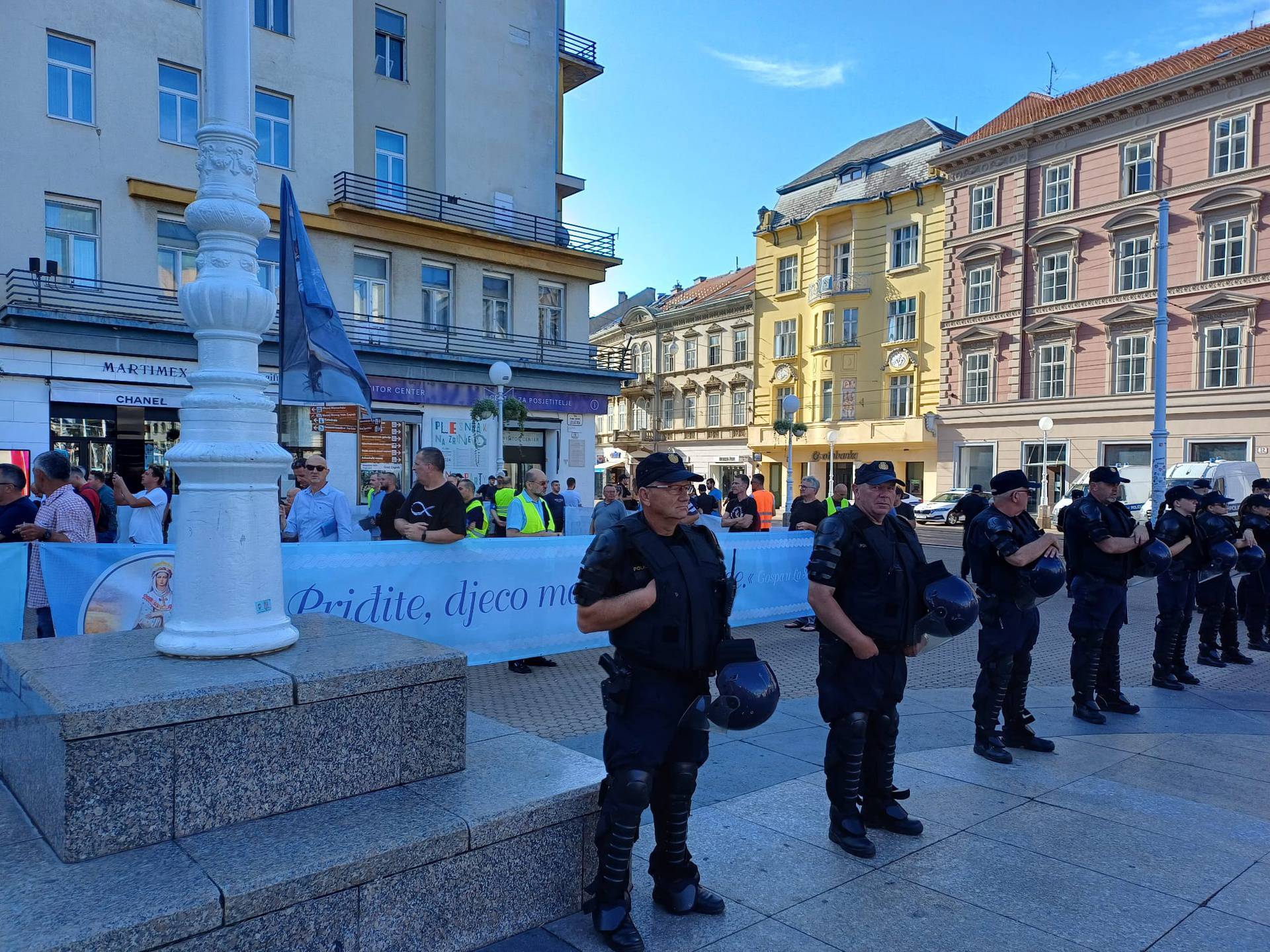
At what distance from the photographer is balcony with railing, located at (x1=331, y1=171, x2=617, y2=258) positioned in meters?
21.8

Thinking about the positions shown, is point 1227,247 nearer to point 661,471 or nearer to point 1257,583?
point 1257,583

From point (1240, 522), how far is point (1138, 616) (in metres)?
2.63

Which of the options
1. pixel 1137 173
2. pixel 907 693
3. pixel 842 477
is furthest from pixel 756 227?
pixel 907 693

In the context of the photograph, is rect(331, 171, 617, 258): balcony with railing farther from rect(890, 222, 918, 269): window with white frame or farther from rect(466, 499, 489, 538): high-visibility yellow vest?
rect(890, 222, 918, 269): window with white frame

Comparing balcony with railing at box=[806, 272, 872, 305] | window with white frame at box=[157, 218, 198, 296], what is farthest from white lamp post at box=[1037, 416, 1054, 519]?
window with white frame at box=[157, 218, 198, 296]

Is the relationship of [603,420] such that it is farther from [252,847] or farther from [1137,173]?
[252,847]

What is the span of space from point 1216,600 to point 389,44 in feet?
75.9

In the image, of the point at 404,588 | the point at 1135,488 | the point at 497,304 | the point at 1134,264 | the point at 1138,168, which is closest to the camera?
the point at 404,588

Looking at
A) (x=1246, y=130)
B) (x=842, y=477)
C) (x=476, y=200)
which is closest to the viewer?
(x=476, y=200)

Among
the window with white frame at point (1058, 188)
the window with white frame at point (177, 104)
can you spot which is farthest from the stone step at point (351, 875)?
the window with white frame at point (1058, 188)

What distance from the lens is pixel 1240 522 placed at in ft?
34.2

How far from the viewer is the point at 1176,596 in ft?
26.2

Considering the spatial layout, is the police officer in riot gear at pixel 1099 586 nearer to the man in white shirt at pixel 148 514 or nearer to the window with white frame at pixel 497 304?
A: the man in white shirt at pixel 148 514

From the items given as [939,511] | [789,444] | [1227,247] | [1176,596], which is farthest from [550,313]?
[1227,247]
